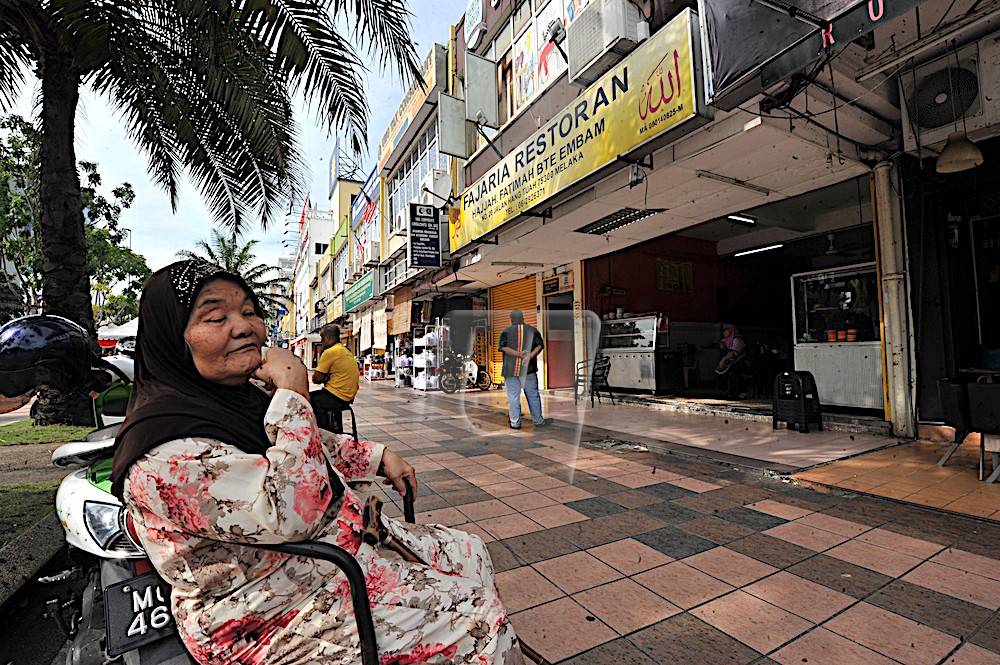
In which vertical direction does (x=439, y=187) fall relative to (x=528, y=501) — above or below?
above

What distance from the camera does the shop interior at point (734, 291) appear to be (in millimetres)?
7926

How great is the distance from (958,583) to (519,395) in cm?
535

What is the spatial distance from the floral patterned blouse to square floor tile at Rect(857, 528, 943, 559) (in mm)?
2836

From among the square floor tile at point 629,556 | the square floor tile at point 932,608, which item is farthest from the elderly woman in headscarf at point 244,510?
the square floor tile at point 932,608

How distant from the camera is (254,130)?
4660mm

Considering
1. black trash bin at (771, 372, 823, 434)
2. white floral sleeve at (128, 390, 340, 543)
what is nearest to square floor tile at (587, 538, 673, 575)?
white floral sleeve at (128, 390, 340, 543)

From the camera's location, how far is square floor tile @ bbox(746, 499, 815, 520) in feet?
11.5

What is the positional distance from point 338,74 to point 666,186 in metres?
4.43

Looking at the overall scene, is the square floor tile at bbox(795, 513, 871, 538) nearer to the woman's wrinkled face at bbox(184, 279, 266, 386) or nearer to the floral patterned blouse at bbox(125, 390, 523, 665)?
the floral patterned blouse at bbox(125, 390, 523, 665)

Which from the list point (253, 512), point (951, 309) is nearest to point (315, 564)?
point (253, 512)

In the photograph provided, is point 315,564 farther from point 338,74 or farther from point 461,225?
point 461,225

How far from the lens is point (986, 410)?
3.92m

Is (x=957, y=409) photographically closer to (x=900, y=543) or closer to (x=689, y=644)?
(x=900, y=543)

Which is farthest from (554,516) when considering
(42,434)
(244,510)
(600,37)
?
(600,37)
